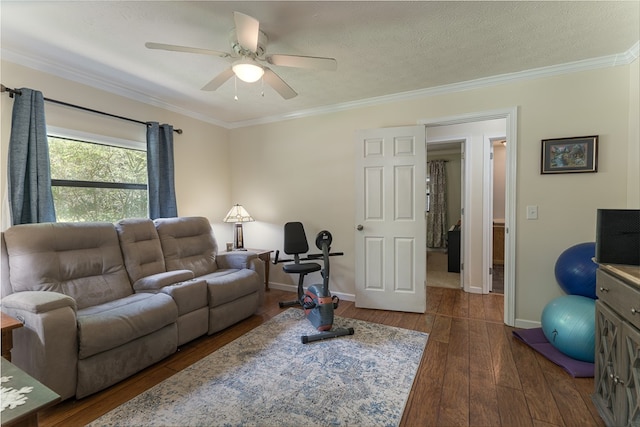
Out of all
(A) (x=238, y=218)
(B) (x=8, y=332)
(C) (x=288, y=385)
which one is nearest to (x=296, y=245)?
(A) (x=238, y=218)

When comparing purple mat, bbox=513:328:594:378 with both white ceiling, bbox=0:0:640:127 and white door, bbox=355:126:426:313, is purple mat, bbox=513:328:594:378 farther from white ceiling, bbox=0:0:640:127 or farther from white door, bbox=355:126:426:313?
white ceiling, bbox=0:0:640:127

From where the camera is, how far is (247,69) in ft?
6.34

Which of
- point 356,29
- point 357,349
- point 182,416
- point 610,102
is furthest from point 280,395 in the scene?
point 610,102

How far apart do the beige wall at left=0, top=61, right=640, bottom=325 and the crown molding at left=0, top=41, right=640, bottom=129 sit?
0.05 m

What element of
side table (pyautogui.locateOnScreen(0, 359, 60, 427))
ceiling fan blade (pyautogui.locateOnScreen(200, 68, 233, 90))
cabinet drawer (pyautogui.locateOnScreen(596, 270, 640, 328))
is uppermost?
ceiling fan blade (pyautogui.locateOnScreen(200, 68, 233, 90))

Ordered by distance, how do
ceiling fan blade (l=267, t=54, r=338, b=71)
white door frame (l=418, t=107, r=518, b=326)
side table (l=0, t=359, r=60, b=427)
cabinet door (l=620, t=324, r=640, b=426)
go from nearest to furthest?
side table (l=0, t=359, r=60, b=427)
cabinet door (l=620, t=324, r=640, b=426)
ceiling fan blade (l=267, t=54, r=338, b=71)
white door frame (l=418, t=107, r=518, b=326)

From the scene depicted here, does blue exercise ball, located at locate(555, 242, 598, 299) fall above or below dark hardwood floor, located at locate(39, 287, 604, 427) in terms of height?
above

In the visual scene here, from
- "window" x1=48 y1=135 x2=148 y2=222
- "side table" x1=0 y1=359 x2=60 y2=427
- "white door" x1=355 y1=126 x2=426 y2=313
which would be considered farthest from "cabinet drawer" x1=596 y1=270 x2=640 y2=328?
"window" x1=48 y1=135 x2=148 y2=222

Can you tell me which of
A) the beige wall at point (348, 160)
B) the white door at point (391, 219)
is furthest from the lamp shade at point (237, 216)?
the white door at point (391, 219)

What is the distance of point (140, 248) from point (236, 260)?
943 millimetres

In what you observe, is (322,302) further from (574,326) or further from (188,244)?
(574,326)

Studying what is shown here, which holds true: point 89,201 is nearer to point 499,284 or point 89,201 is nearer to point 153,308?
point 153,308

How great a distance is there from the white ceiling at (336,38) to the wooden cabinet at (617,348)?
5.47ft

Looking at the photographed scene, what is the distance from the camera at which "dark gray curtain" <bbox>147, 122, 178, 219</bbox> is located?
331cm
